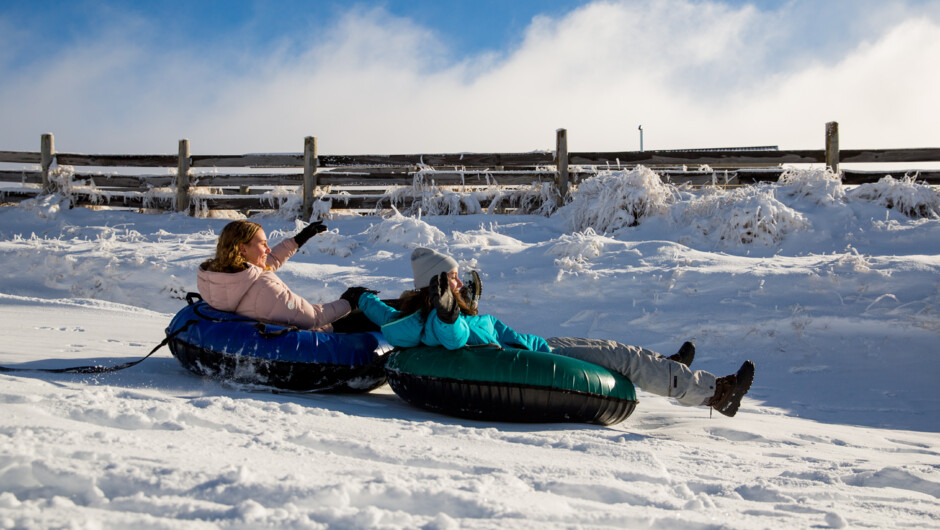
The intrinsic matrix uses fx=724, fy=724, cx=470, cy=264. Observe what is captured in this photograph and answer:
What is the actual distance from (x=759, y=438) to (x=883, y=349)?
9.88 feet

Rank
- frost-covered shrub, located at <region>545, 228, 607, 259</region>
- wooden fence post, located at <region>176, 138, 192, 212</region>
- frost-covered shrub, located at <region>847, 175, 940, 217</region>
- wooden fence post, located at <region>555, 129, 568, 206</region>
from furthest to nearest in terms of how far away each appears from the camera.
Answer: wooden fence post, located at <region>176, 138, 192, 212</region>
wooden fence post, located at <region>555, 129, 568, 206</region>
frost-covered shrub, located at <region>847, 175, 940, 217</region>
frost-covered shrub, located at <region>545, 228, 607, 259</region>

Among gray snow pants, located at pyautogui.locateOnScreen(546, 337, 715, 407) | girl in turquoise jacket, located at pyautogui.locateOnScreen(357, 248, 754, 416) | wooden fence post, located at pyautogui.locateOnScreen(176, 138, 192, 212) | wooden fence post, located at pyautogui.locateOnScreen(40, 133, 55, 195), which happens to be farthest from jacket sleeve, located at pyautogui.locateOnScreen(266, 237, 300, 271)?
wooden fence post, located at pyautogui.locateOnScreen(40, 133, 55, 195)

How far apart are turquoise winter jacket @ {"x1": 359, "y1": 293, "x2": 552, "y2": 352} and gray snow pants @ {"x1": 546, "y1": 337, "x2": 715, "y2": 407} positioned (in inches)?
13.1

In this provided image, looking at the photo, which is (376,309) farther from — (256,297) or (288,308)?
(256,297)

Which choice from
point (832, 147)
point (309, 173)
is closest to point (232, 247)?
point (309, 173)

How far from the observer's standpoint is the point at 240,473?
2.56 metres

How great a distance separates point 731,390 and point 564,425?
1021 mm

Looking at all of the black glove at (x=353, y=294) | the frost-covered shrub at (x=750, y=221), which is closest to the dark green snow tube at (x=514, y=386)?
the black glove at (x=353, y=294)

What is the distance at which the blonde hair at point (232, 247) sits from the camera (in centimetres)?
456

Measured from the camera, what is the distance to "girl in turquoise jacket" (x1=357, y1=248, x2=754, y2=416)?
414cm

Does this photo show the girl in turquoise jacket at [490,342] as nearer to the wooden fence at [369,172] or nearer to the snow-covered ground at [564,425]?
the snow-covered ground at [564,425]

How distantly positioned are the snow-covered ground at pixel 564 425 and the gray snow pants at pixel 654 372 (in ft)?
0.80

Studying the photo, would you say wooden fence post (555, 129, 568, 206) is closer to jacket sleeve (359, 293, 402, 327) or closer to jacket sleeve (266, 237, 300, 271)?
jacket sleeve (266, 237, 300, 271)

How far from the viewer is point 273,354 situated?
437cm
